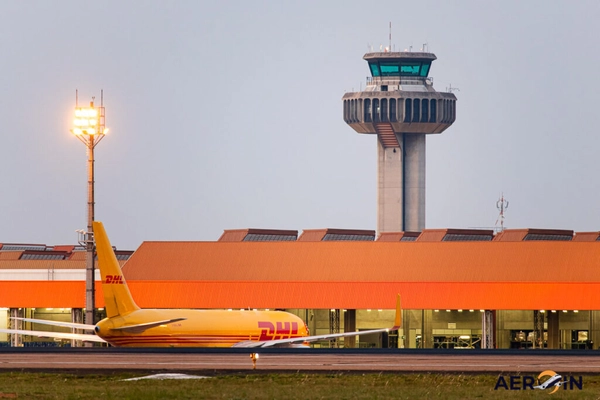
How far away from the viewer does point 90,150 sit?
8519 centimetres

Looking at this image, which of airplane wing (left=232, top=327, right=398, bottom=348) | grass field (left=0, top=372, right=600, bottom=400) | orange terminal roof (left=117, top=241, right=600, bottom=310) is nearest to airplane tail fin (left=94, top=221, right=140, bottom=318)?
airplane wing (left=232, top=327, right=398, bottom=348)

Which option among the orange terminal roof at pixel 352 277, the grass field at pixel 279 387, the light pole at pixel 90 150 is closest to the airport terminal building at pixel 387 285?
the orange terminal roof at pixel 352 277

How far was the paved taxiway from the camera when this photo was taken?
54.2 meters

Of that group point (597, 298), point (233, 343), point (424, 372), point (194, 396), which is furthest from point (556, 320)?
point (194, 396)

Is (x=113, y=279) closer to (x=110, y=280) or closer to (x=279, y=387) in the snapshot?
(x=110, y=280)

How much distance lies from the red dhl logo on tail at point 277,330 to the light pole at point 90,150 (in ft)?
39.7

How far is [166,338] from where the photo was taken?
74438mm

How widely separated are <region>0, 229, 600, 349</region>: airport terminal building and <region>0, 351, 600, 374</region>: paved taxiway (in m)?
39.7

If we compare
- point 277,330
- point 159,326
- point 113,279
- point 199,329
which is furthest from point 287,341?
point 113,279

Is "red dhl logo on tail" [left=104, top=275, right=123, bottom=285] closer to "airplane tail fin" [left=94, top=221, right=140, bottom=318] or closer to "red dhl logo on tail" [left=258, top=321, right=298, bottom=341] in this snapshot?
"airplane tail fin" [left=94, top=221, right=140, bottom=318]

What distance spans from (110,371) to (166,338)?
22.7m

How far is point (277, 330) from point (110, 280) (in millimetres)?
12187

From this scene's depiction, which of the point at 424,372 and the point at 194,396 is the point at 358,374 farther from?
the point at 194,396

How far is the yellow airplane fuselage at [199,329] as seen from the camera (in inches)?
2874
